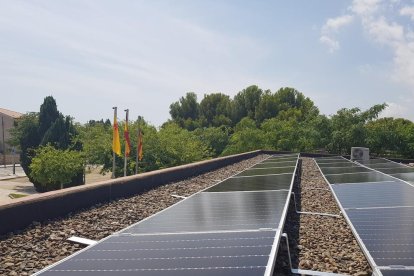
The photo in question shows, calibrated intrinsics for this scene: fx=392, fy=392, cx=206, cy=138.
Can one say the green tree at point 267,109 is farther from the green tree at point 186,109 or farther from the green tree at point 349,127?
the green tree at point 349,127

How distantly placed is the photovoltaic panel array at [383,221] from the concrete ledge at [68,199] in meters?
5.95

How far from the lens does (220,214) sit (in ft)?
22.4

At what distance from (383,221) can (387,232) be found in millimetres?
719

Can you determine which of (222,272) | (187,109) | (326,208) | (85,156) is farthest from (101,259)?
→ (187,109)

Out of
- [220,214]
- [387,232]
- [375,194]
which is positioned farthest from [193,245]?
[375,194]

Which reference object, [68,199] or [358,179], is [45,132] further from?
[358,179]

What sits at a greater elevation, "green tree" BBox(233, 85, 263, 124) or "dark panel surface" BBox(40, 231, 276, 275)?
"green tree" BBox(233, 85, 263, 124)

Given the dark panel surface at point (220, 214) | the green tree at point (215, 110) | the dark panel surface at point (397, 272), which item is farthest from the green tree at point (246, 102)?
the dark panel surface at point (397, 272)

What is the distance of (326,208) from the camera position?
1052 centimetres

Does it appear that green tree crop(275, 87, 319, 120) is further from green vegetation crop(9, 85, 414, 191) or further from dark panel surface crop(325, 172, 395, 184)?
dark panel surface crop(325, 172, 395, 184)

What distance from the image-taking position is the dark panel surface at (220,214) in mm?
5789

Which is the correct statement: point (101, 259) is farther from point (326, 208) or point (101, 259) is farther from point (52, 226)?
point (326, 208)

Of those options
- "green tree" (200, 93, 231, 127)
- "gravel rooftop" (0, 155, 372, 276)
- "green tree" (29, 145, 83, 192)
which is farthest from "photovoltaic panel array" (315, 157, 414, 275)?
"green tree" (200, 93, 231, 127)

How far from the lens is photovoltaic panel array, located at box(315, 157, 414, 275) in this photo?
4.32 metres
